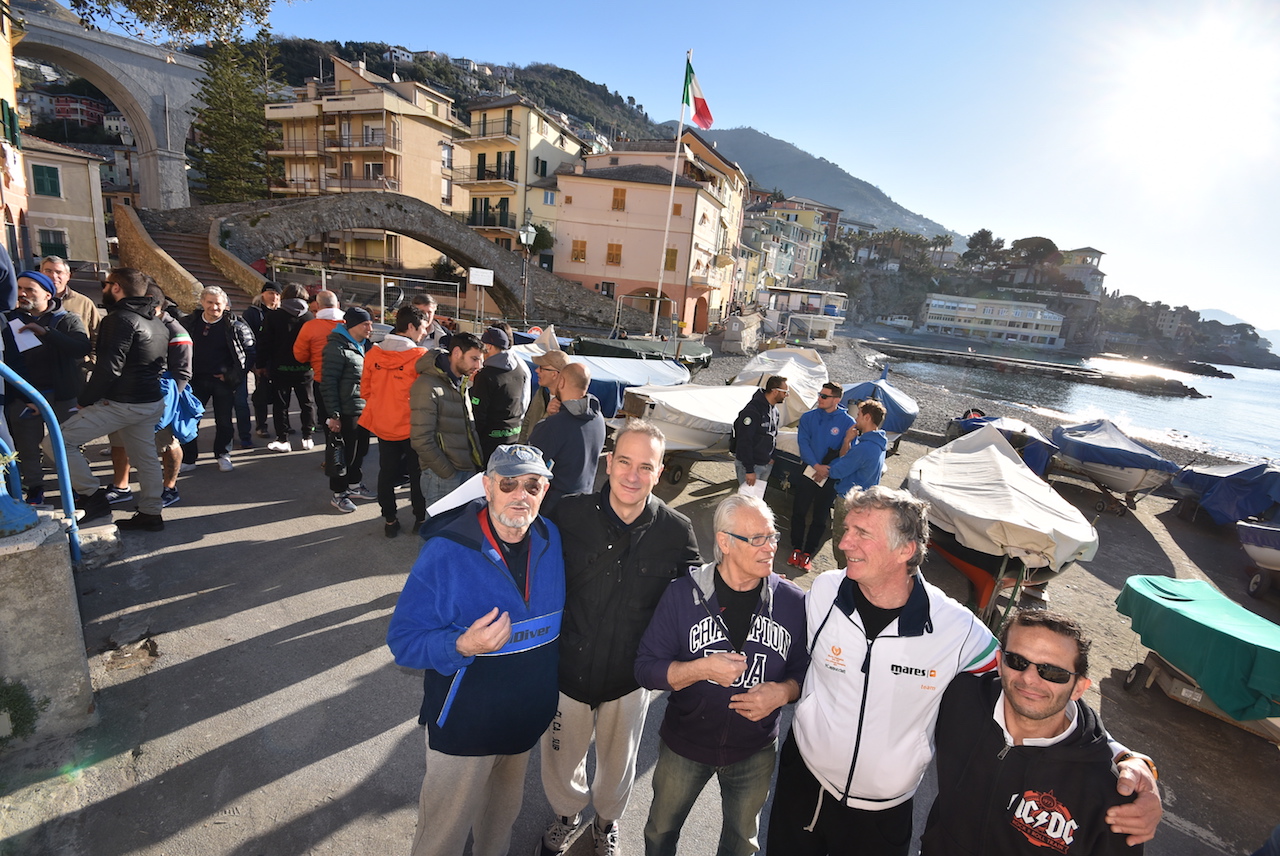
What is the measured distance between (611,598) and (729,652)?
560mm

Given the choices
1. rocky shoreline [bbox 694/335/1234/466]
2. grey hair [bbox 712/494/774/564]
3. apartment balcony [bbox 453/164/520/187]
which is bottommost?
rocky shoreline [bbox 694/335/1234/466]

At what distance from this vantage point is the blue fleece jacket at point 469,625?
2.10 meters

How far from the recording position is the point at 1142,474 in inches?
419

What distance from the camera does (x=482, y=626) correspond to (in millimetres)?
2000

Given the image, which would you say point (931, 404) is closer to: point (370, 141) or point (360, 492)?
point (360, 492)

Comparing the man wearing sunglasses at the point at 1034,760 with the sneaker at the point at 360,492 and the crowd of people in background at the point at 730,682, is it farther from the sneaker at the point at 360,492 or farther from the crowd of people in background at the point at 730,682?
the sneaker at the point at 360,492

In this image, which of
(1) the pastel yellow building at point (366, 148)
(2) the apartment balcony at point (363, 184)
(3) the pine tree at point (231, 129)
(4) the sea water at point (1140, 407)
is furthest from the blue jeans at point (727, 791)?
(2) the apartment balcony at point (363, 184)

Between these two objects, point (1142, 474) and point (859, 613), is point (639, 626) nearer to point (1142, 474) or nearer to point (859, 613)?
point (859, 613)

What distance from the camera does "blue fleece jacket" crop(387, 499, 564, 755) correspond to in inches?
82.5

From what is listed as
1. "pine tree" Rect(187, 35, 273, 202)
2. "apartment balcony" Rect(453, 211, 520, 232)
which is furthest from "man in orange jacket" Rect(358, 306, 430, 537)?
"apartment balcony" Rect(453, 211, 520, 232)

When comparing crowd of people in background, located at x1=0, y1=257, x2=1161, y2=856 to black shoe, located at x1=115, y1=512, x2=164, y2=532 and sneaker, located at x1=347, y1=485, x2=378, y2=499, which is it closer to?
black shoe, located at x1=115, y1=512, x2=164, y2=532

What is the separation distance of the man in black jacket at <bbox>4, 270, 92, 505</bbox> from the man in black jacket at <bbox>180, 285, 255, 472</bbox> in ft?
4.40

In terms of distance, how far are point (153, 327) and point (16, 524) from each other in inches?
102

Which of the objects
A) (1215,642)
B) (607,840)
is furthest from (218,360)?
(1215,642)
